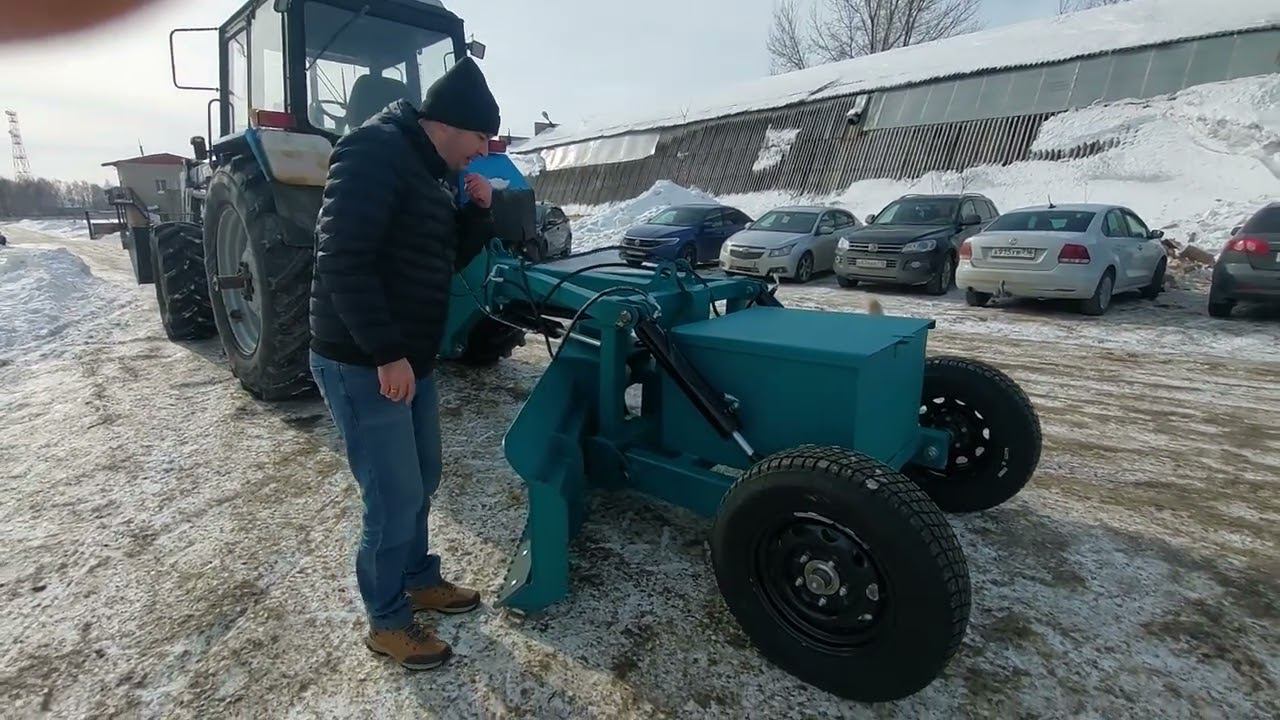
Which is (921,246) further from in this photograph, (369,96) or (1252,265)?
(369,96)

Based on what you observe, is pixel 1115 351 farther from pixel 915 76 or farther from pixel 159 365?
pixel 915 76

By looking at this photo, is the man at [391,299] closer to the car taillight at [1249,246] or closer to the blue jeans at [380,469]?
the blue jeans at [380,469]

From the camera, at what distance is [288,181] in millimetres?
3883

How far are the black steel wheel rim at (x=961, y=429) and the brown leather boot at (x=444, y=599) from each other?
7.03ft

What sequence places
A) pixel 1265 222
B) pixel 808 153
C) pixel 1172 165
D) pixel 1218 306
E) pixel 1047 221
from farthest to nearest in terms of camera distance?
pixel 808 153 → pixel 1172 165 → pixel 1047 221 → pixel 1218 306 → pixel 1265 222

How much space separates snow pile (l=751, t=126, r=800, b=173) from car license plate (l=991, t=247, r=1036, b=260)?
11.8 metres

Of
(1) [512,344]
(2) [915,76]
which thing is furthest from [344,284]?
(2) [915,76]

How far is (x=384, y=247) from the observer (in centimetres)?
195

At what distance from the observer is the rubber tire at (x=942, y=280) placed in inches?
401

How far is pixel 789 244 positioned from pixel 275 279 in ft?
29.9

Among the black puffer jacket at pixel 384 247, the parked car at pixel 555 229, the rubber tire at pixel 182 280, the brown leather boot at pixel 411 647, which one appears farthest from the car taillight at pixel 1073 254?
the rubber tire at pixel 182 280

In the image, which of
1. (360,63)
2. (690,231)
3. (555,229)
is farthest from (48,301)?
(690,231)

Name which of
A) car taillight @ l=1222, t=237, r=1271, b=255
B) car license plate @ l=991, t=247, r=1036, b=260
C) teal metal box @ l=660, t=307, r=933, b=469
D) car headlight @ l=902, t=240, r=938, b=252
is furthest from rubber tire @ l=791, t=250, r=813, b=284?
teal metal box @ l=660, t=307, r=933, b=469

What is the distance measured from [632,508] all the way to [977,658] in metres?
1.55
